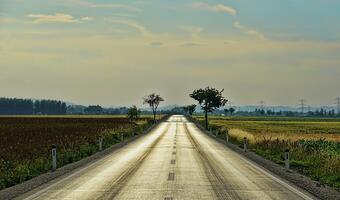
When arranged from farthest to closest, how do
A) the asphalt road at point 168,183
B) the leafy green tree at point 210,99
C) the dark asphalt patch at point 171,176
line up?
the leafy green tree at point 210,99 < the dark asphalt patch at point 171,176 < the asphalt road at point 168,183

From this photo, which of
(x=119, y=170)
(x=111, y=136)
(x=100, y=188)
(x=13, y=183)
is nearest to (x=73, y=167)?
(x=119, y=170)

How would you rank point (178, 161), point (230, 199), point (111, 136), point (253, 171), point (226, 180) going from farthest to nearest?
1. point (111, 136)
2. point (178, 161)
3. point (253, 171)
4. point (226, 180)
5. point (230, 199)

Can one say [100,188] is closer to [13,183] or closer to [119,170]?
[13,183]

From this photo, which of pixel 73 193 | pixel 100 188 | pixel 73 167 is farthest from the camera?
pixel 73 167

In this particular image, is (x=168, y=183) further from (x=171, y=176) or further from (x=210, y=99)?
(x=210, y=99)

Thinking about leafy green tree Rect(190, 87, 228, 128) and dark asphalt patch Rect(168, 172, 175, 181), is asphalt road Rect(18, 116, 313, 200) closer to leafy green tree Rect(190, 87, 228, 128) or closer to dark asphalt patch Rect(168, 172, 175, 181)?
dark asphalt patch Rect(168, 172, 175, 181)

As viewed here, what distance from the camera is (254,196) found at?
1191cm

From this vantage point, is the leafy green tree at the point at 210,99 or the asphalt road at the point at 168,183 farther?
the leafy green tree at the point at 210,99

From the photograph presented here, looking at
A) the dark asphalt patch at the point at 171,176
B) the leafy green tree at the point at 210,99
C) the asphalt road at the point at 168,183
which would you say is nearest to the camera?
the asphalt road at the point at 168,183

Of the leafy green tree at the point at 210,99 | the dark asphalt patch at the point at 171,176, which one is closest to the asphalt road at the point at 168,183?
the dark asphalt patch at the point at 171,176

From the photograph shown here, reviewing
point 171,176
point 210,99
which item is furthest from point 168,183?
point 210,99

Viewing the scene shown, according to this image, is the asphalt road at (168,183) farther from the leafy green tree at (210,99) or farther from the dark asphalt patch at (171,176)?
the leafy green tree at (210,99)

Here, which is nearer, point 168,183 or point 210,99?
point 168,183

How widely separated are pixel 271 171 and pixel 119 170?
231 inches
